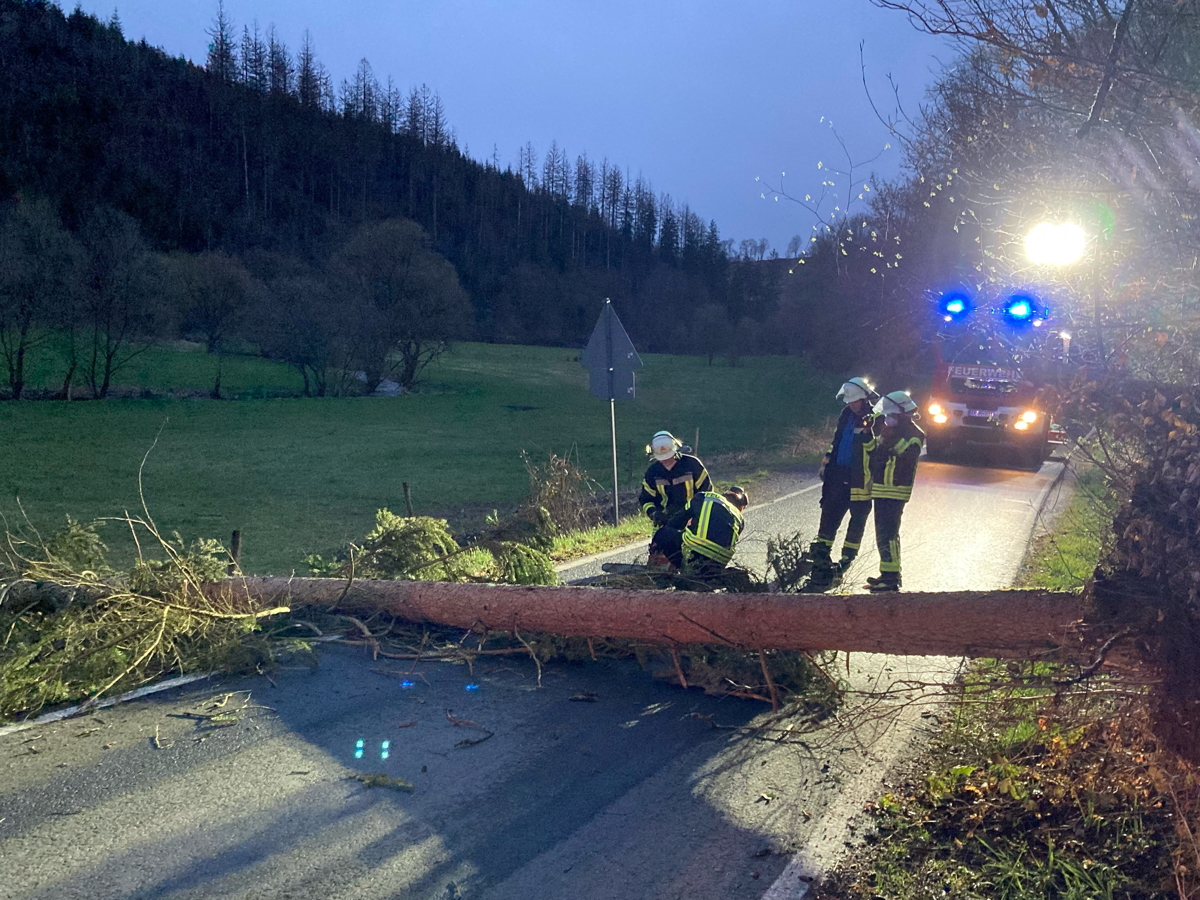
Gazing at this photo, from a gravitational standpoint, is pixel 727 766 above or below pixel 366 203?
below

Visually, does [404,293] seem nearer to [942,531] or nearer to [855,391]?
[942,531]

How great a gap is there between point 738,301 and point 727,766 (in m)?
87.6

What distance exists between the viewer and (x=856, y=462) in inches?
307

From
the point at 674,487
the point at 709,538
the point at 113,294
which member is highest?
the point at 113,294

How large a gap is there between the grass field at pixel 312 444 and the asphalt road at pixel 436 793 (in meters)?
6.67

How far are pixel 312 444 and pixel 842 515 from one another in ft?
66.5

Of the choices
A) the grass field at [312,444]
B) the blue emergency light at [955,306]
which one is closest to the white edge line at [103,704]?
the grass field at [312,444]

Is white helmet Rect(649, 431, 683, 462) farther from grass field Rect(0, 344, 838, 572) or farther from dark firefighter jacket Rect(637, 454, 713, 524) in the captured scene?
grass field Rect(0, 344, 838, 572)

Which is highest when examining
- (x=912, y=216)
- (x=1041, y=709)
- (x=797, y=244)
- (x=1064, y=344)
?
(x=912, y=216)

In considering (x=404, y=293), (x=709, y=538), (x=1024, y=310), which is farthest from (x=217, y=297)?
(x=709, y=538)


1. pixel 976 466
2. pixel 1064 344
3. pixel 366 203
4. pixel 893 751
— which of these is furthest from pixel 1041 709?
pixel 366 203

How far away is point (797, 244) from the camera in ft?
28.2

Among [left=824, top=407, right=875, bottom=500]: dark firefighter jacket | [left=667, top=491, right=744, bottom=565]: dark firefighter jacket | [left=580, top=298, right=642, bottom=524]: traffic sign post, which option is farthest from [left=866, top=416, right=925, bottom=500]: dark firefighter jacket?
[left=580, top=298, right=642, bottom=524]: traffic sign post

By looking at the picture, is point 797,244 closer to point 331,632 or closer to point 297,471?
point 331,632
